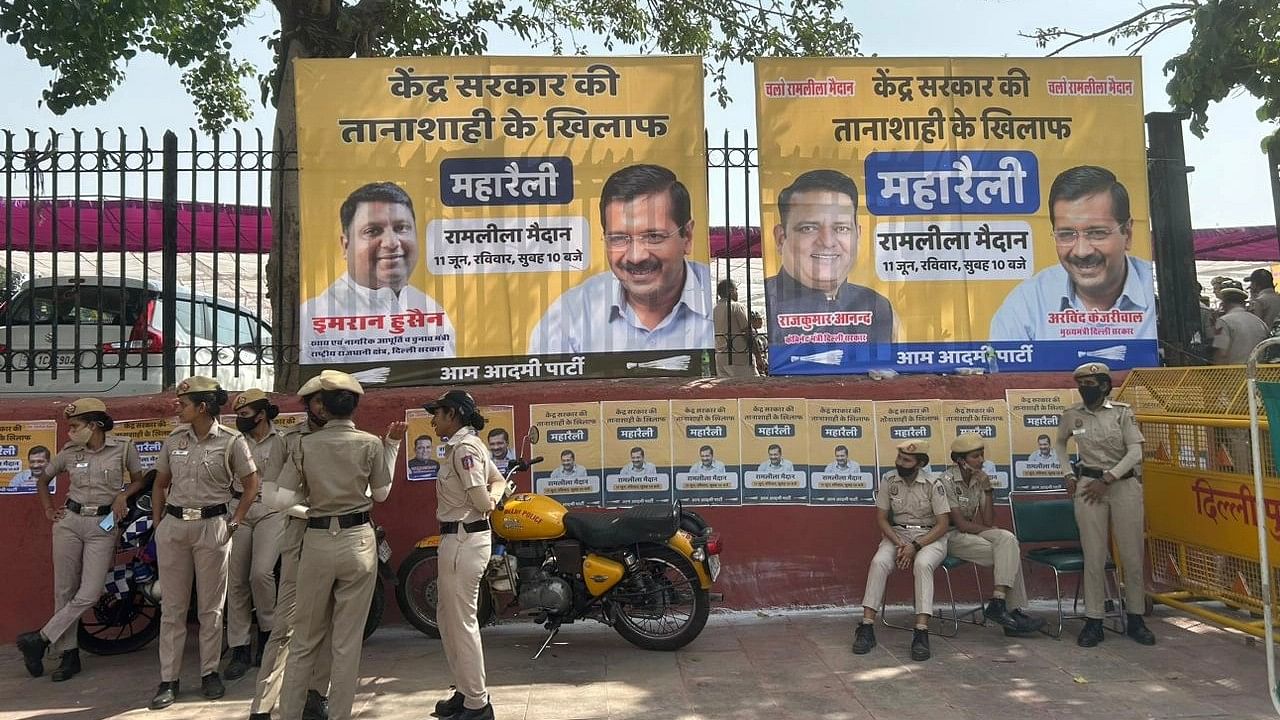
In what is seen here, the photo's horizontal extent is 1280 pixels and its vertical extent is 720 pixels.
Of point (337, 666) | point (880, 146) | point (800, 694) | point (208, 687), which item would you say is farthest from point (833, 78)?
point (208, 687)

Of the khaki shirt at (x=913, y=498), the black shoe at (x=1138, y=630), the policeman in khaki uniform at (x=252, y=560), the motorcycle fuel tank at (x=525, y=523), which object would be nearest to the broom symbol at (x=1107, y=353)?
the khaki shirt at (x=913, y=498)

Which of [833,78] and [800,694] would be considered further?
[833,78]

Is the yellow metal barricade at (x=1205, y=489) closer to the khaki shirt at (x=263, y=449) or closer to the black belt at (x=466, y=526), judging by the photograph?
the black belt at (x=466, y=526)

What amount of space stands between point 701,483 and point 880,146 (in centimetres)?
296

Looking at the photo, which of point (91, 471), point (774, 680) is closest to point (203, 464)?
point (91, 471)

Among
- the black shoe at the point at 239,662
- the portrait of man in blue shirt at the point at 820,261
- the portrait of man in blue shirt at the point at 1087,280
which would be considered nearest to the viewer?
the black shoe at the point at 239,662

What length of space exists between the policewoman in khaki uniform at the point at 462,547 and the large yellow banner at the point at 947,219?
2860mm

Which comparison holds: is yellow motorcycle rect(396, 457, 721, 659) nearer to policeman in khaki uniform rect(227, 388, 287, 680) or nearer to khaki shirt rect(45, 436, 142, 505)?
policeman in khaki uniform rect(227, 388, 287, 680)

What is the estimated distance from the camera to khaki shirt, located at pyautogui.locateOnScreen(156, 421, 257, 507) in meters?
5.38

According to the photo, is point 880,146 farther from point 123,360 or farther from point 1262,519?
point 123,360

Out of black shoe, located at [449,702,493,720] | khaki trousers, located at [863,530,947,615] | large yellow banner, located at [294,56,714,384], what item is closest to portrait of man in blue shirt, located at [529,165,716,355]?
large yellow banner, located at [294,56,714,384]

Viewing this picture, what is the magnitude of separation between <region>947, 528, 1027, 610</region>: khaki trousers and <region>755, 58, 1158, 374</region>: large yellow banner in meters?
1.40

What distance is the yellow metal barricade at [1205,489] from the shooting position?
535 centimetres

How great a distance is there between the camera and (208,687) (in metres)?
5.27
